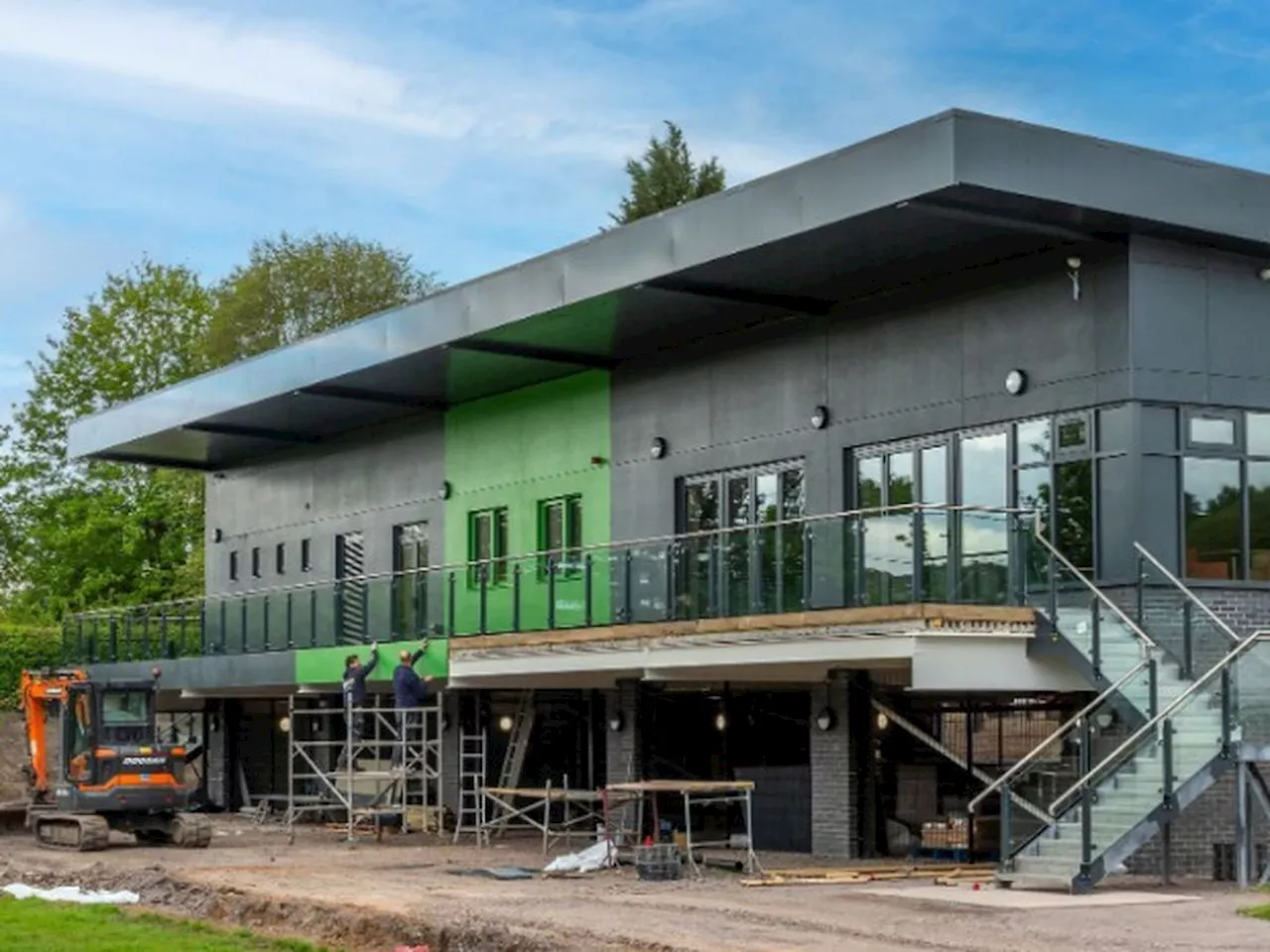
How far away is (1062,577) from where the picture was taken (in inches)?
1024

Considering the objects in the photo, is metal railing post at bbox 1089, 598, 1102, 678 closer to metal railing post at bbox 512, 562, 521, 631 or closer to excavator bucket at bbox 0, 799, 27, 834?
metal railing post at bbox 512, 562, 521, 631

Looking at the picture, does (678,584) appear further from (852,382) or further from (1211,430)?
(1211,430)

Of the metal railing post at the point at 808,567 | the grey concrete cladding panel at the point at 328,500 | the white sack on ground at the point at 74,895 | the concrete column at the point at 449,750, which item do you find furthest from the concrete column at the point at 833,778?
the grey concrete cladding panel at the point at 328,500

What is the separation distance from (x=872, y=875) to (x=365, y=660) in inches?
487

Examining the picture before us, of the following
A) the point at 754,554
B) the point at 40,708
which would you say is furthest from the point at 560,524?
the point at 754,554

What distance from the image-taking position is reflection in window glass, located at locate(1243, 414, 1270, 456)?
27062 millimetres

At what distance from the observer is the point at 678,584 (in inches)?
1133

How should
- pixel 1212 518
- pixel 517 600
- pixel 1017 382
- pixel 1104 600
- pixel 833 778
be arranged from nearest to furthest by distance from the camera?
pixel 1104 600, pixel 1212 518, pixel 1017 382, pixel 833 778, pixel 517 600

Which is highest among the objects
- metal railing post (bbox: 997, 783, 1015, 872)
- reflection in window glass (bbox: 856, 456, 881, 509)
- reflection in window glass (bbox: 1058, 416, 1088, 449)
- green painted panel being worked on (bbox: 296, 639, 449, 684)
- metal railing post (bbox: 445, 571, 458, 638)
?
reflection in window glass (bbox: 1058, 416, 1088, 449)

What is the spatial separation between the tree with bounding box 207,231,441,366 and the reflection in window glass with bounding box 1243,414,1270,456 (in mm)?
59259

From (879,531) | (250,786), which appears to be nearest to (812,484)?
(879,531)

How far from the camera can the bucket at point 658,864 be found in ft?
86.9

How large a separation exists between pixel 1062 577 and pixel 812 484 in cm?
556

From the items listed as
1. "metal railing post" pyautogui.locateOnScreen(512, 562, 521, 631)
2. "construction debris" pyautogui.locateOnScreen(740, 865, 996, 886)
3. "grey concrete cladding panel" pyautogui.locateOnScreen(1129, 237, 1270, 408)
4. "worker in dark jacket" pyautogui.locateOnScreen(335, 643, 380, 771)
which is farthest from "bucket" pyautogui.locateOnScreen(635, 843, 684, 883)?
"worker in dark jacket" pyautogui.locateOnScreen(335, 643, 380, 771)
